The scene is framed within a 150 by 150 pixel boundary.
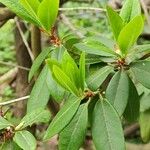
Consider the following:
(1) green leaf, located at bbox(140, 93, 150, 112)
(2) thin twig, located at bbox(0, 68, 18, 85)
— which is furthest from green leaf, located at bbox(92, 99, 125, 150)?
(2) thin twig, located at bbox(0, 68, 18, 85)

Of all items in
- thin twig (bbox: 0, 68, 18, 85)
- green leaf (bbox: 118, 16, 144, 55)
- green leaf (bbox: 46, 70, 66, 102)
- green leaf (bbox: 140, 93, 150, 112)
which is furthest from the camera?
thin twig (bbox: 0, 68, 18, 85)

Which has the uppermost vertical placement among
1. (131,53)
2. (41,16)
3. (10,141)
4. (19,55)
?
(41,16)

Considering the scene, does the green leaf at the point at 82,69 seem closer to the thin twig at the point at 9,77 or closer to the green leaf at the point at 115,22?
the green leaf at the point at 115,22

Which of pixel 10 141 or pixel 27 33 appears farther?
pixel 27 33

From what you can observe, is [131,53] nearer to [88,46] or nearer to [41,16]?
[88,46]

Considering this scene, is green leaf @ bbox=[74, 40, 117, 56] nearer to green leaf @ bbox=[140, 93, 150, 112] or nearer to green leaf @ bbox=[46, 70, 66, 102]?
green leaf @ bbox=[46, 70, 66, 102]

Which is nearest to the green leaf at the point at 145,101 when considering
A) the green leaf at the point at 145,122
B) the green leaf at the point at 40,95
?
the green leaf at the point at 145,122

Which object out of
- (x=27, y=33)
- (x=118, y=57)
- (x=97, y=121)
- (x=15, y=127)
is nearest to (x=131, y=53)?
(x=118, y=57)
